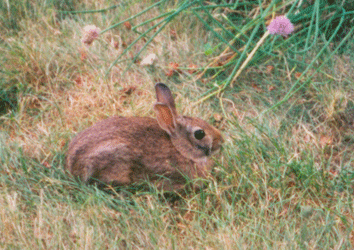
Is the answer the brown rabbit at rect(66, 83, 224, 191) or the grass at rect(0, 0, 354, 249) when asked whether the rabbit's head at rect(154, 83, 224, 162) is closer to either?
the brown rabbit at rect(66, 83, 224, 191)

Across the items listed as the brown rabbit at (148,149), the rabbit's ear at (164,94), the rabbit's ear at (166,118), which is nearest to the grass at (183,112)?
the brown rabbit at (148,149)

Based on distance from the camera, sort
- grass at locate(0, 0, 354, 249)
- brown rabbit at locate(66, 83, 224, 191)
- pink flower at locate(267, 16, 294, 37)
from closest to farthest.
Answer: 1. grass at locate(0, 0, 354, 249)
2. brown rabbit at locate(66, 83, 224, 191)
3. pink flower at locate(267, 16, 294, 37)

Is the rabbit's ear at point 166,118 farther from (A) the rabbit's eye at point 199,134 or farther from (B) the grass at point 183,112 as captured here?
(B) the grass at point 183,112

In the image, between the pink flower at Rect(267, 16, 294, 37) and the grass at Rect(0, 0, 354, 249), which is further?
the pink flower at Rect(267, 16, 294, 37)

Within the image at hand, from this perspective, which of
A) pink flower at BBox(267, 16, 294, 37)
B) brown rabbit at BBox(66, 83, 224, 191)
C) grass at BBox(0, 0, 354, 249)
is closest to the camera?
grass at BBox(0, 0, 354, 249)

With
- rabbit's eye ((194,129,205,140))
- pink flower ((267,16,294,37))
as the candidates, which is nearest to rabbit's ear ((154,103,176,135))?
rabbit's eye ((194,129,205,140))

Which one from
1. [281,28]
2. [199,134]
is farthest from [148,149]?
[281,28]

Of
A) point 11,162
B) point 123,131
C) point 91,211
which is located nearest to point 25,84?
point 11,162
